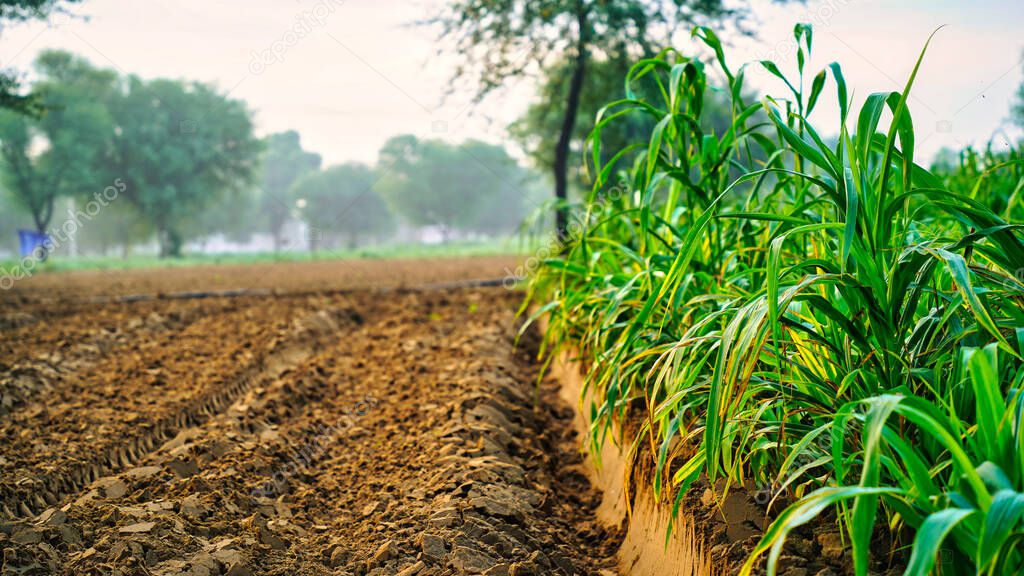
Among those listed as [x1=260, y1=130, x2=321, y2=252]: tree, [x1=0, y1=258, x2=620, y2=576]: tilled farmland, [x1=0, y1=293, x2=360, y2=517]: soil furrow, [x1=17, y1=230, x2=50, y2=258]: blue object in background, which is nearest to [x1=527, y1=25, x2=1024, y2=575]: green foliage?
[x1=0, y1=258, x2=620, y2=576]: tilled farmland

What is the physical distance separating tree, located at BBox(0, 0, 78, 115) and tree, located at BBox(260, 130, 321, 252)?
131ft

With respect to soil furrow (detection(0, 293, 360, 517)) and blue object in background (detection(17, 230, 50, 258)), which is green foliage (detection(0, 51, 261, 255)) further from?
soil furrow (detection(0, 293, 360, 517))

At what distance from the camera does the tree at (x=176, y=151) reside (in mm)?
31328

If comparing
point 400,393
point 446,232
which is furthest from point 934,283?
point 446,232

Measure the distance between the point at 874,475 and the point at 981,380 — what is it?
281 millimetres

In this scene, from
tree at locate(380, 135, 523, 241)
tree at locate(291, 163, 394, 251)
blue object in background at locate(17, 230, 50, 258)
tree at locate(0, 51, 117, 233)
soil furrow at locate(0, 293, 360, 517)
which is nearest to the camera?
soil furrow at locate(0, 293, 360, 517)

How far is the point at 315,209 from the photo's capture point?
182 ft

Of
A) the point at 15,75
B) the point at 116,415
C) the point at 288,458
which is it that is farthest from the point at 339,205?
the point at 288,458

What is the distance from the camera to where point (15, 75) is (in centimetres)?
1084

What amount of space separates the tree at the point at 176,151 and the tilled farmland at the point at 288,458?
28.8 metres

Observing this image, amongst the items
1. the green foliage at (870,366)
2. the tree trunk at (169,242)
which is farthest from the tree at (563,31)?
the tree trunk at (169,242)

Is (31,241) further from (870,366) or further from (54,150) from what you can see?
(870,366)

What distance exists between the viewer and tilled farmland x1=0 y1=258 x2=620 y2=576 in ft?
6.36

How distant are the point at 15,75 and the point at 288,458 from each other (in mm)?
11658
